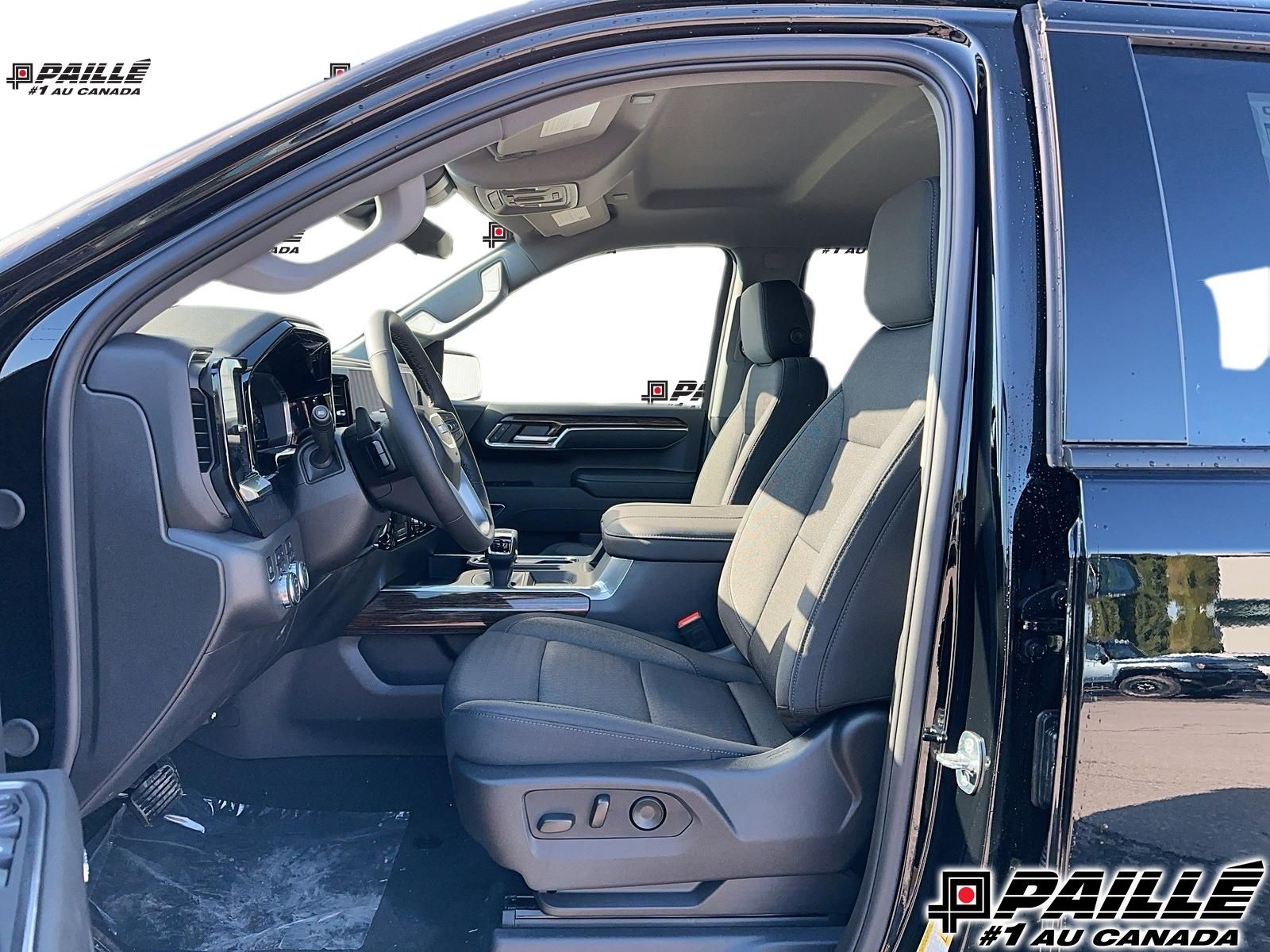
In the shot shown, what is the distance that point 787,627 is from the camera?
1.52 meters

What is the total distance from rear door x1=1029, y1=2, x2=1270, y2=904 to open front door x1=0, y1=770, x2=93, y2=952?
92 centimetres

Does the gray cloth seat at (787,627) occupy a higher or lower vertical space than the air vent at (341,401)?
lower

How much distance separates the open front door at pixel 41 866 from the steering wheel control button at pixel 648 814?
26.8 inches

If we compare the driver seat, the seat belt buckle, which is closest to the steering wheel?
the driver seat

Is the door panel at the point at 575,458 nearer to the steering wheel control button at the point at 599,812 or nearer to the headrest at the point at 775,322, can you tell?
the headrest at the point at 775,322

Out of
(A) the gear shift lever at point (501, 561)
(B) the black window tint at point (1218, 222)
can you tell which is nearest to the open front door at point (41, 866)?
(B) the black window tint at point (1218, 222)

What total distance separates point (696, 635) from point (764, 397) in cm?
92

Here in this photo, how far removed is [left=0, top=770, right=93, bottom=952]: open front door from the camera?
0.75 meters

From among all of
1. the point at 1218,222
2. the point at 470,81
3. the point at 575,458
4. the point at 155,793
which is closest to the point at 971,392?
the point at 1218,222

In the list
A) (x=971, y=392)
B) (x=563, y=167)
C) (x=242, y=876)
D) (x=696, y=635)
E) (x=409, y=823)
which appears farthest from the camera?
(x=563, y=167)

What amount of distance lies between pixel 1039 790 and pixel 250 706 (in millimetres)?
1485

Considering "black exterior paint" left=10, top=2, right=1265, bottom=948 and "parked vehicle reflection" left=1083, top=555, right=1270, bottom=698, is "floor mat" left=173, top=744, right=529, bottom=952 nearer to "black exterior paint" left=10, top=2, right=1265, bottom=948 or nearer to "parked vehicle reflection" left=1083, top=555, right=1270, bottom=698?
"black exterior paint" left=10, top=2, right=1265, bottom=948

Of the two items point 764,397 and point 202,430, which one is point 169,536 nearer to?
point 202,430

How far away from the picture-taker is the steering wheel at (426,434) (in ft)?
5.56
